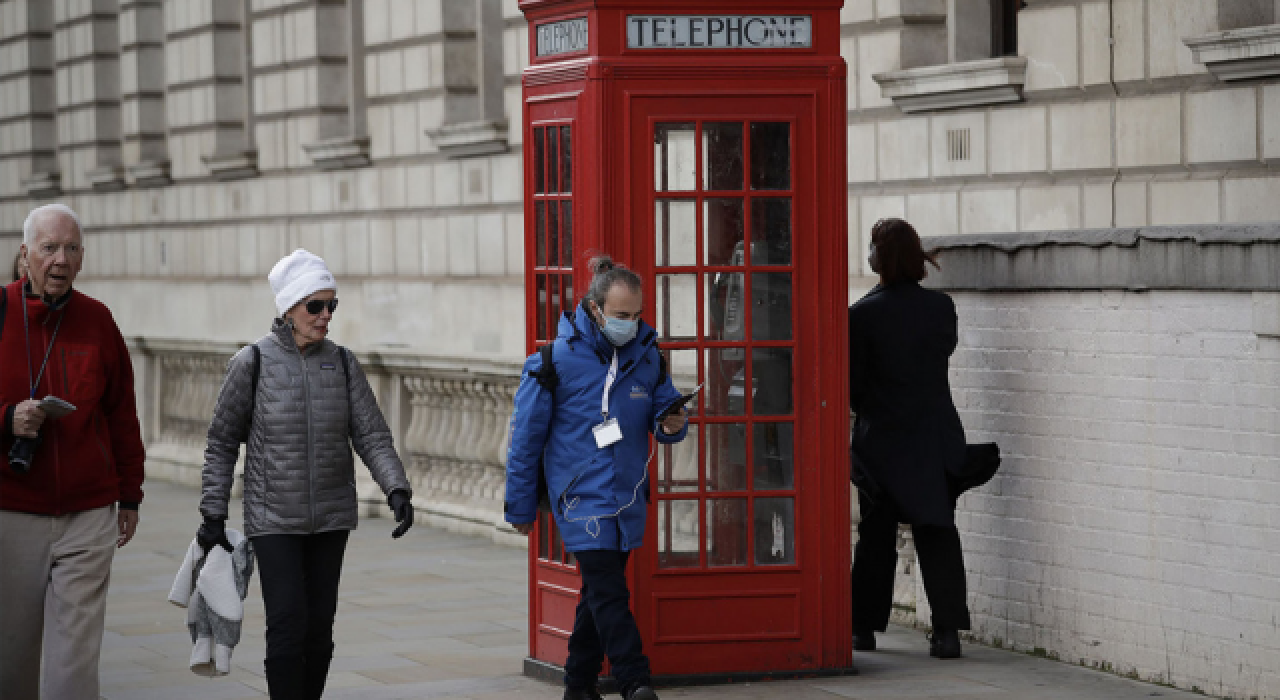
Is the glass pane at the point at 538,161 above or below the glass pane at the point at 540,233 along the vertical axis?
above

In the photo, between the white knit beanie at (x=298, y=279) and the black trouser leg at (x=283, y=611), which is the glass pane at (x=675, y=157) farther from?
the black trouser leg at (x=283, y=611)

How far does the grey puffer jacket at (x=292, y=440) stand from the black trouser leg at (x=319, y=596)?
76mm

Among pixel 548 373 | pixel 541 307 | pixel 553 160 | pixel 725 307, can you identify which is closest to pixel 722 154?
pixel 725 307

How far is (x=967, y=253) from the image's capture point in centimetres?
902

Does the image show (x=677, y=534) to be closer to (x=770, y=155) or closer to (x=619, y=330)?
(x=619, y=330)

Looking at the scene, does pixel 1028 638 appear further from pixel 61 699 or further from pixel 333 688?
pixel 61 699

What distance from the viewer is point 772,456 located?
26.2 feet

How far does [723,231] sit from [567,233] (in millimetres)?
580

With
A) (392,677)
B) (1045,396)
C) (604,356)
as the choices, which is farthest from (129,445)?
(1045,396)

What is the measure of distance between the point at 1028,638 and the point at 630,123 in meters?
2.64

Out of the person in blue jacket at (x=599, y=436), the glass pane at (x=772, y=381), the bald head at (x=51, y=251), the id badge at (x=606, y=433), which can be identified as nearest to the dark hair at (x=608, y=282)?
the person in blue jacket at (x=599, y=436)

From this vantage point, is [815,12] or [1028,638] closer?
[815,12]

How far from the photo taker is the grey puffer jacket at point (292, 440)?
22.2ft

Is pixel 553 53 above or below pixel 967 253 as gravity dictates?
above
